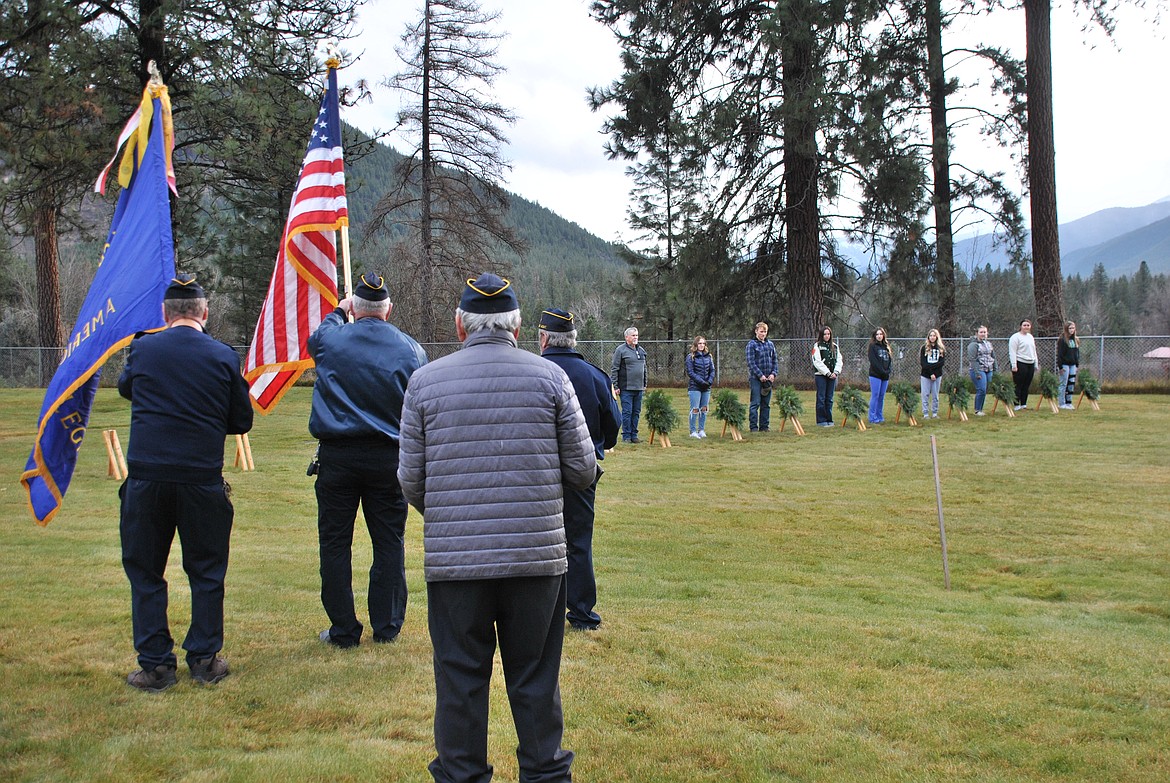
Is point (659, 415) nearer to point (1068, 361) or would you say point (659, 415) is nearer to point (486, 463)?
point (1068, 361)

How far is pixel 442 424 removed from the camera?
337 cm

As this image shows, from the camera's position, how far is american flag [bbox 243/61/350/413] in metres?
6.88

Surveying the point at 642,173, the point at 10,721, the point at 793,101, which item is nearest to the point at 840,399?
the point at 793,101

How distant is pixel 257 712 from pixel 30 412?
2082 centimetres

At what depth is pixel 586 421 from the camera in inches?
227

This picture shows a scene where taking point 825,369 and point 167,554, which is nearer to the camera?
point 167,554

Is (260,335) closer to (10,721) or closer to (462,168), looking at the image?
(10,721)

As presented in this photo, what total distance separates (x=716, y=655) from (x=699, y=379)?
1194cm

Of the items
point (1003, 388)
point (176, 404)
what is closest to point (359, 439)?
point (176, 404)

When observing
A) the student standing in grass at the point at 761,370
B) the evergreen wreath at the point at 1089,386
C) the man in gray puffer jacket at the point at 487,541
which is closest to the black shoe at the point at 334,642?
the man in gray puffer jacket at the point at 487,541

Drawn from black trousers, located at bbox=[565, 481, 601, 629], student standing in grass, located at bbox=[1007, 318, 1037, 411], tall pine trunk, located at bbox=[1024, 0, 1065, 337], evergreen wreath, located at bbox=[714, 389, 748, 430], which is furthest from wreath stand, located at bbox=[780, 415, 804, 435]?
black trousers, located at bbox=[565, 481, 601, 629]

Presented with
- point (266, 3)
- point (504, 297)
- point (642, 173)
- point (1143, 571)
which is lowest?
point (1143, 571)

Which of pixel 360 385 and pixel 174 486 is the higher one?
pixel 360 385

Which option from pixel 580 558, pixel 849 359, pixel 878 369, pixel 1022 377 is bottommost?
pixel 580 558
